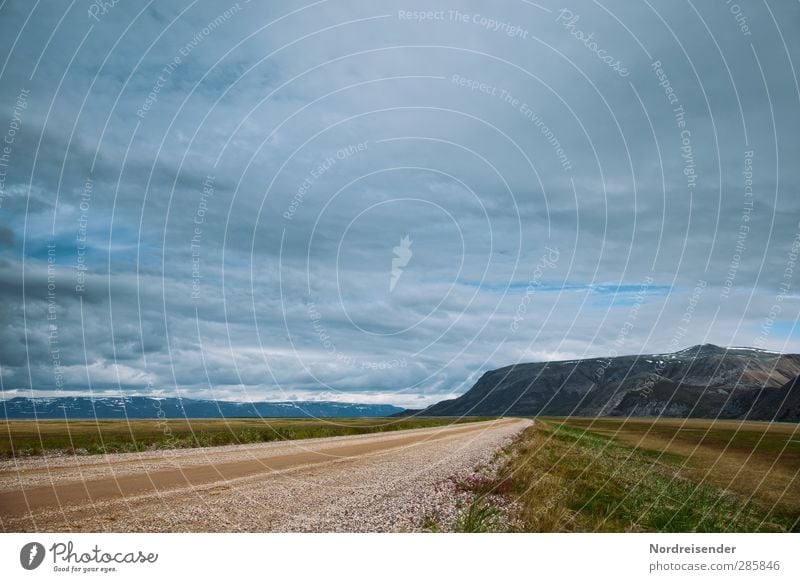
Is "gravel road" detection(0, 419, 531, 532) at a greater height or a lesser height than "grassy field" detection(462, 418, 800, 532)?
greater

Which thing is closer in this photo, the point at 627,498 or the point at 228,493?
the point at 627,498

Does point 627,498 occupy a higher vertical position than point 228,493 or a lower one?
lower

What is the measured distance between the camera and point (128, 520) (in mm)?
15414

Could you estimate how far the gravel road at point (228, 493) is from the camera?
1560 cm

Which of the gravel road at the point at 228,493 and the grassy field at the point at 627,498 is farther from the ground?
the gravel road at the point at 228,493

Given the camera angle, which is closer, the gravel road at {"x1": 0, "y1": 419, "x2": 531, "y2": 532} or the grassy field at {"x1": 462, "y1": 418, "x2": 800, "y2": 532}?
the gravel road at {"x1": 0, "y1": 419, "x2": 531, "y2": 532}

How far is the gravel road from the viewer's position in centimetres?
Answer: 1560

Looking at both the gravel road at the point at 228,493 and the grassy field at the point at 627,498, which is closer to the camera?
the gravel road at the point at 228,493

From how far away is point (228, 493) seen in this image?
20438mm
